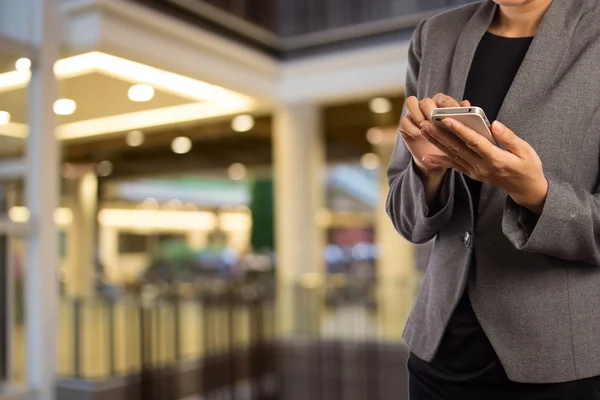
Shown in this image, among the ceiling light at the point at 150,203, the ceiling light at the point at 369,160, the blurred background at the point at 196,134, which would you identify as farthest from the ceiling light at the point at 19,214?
the ceiling light at the point at 150,203

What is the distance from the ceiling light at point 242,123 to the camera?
8852 mm

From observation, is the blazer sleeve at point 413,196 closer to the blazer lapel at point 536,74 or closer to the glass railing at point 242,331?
the blazer lapel at point 536,74

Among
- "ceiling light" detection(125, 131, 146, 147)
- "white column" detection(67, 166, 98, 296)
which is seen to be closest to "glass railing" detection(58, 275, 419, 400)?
"ceiling light" detection(125, 131, 146, 147)

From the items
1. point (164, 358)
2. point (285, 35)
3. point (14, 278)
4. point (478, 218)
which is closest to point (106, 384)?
point (164, 358)

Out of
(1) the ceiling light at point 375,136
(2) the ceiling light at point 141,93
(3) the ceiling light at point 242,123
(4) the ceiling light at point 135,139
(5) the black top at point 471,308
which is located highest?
(1) the ceiling light at point 375,136

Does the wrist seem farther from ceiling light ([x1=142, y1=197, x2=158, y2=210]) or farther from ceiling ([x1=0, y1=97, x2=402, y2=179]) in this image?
ceiling light ([x1=142, y1=197, x2=158, y2=210])

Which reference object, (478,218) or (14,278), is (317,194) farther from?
(478,218)

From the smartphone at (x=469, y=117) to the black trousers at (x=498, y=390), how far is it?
33 cm

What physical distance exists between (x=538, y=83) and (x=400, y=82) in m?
6.01

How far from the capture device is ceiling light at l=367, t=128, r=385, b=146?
37.2 ft

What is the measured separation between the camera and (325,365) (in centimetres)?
701

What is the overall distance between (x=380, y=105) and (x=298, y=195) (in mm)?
1731

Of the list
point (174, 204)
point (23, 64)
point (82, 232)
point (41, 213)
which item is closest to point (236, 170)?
point (82, 232)

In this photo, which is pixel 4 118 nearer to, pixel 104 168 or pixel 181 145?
pixel 181 145
